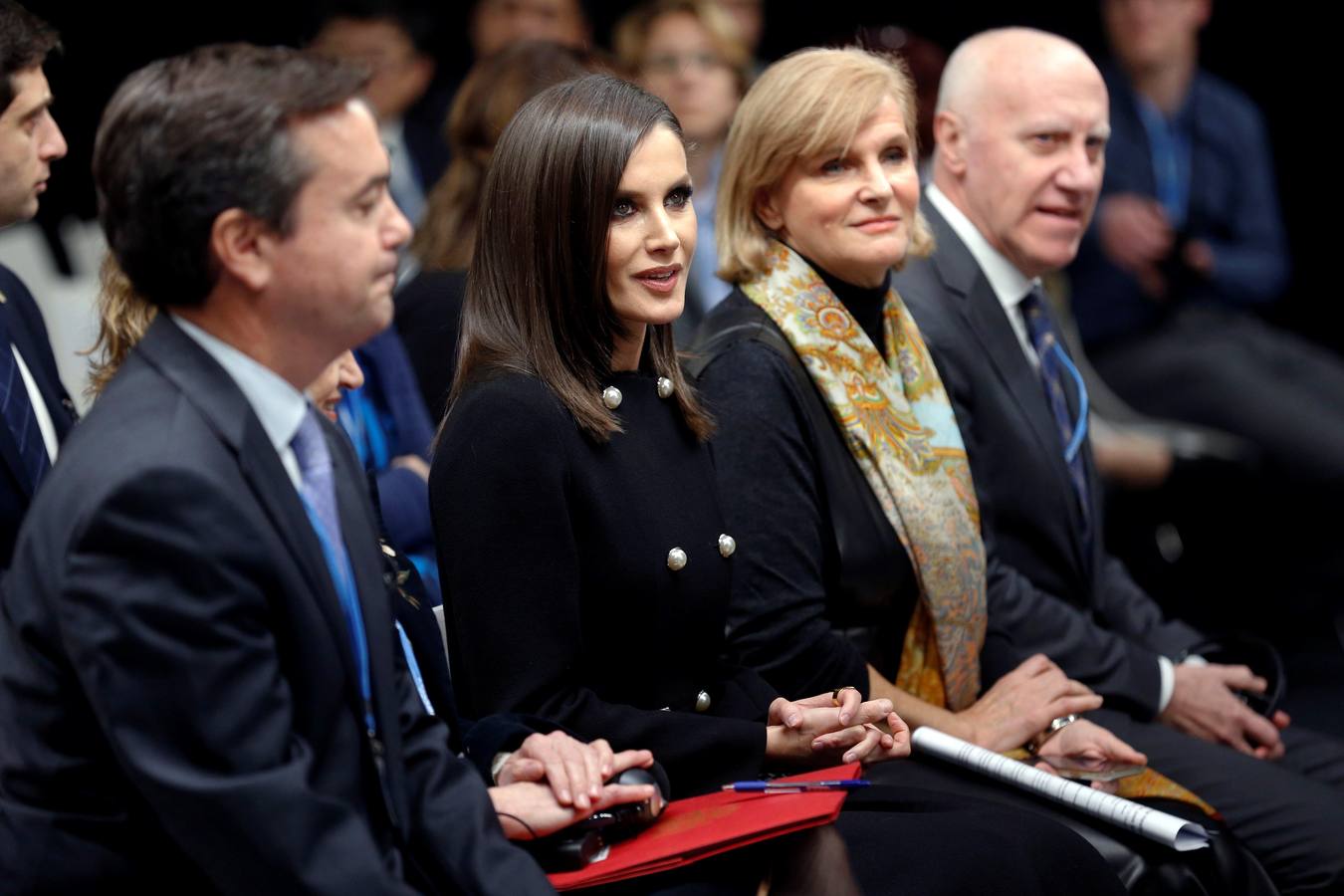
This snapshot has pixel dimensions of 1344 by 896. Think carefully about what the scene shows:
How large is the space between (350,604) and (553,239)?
657 millimetres

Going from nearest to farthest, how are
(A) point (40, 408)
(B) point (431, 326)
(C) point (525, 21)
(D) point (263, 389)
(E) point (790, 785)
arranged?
(D) point (263, 389) → (E) point (790, 785) → (A) point (40, 408) → (B) point (431, 326) → (C) point (525, 21)

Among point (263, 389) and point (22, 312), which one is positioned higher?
point (263, 389)

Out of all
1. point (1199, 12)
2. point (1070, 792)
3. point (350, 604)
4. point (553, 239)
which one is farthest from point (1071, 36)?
point (350, 604)

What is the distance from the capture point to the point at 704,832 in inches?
77.0

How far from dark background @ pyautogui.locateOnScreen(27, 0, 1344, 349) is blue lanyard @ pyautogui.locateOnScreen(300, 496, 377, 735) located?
12.5 feet

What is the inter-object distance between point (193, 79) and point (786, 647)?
50.8 inches

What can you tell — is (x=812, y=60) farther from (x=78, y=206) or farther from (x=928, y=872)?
(x=78, y=206)

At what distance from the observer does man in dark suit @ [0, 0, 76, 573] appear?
2309mm

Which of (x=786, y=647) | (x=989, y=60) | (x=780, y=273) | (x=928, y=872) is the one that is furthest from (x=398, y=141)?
(x=928, y=872)

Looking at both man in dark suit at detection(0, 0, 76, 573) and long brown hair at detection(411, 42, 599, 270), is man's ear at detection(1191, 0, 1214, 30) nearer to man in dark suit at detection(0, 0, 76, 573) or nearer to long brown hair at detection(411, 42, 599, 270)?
long brown hair at detection(411, 42, 599, 270)

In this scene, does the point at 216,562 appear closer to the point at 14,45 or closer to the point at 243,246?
the point at 243,246

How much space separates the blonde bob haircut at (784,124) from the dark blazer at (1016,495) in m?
0.38

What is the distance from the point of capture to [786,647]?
2572mm

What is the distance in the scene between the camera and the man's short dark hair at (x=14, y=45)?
2365mm
